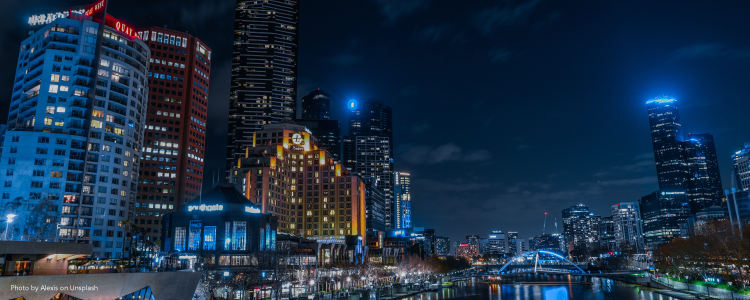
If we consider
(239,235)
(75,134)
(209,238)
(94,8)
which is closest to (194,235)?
(209,238)

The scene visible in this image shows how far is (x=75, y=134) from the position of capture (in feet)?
381

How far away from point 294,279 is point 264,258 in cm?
839

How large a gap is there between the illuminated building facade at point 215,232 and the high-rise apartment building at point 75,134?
14596 mm

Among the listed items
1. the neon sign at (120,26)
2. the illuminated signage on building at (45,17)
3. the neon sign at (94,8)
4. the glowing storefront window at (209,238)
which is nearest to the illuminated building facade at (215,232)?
the glowing storefront window at (209,238)

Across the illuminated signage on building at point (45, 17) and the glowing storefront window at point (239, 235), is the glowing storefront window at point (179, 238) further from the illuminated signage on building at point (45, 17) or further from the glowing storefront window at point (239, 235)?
the illuminated signage on building at point (45, 17)

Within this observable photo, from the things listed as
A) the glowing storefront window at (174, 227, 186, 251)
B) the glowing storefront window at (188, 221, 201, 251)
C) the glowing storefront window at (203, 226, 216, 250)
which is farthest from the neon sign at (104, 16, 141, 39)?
the glowing storefront window at (203, 226, 216, 250)

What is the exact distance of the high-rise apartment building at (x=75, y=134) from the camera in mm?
108125

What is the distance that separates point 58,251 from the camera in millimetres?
Answer: 52406

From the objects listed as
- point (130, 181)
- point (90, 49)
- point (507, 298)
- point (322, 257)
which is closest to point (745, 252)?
point (507, 298)

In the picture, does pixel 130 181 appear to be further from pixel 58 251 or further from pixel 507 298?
pixel 507 298

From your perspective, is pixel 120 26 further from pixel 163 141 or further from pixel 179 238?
pixel 163 141

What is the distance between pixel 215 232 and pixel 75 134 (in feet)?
136

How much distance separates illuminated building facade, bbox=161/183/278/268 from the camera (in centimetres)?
11756

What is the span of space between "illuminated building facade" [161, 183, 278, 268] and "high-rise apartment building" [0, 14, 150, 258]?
14.6 meters
